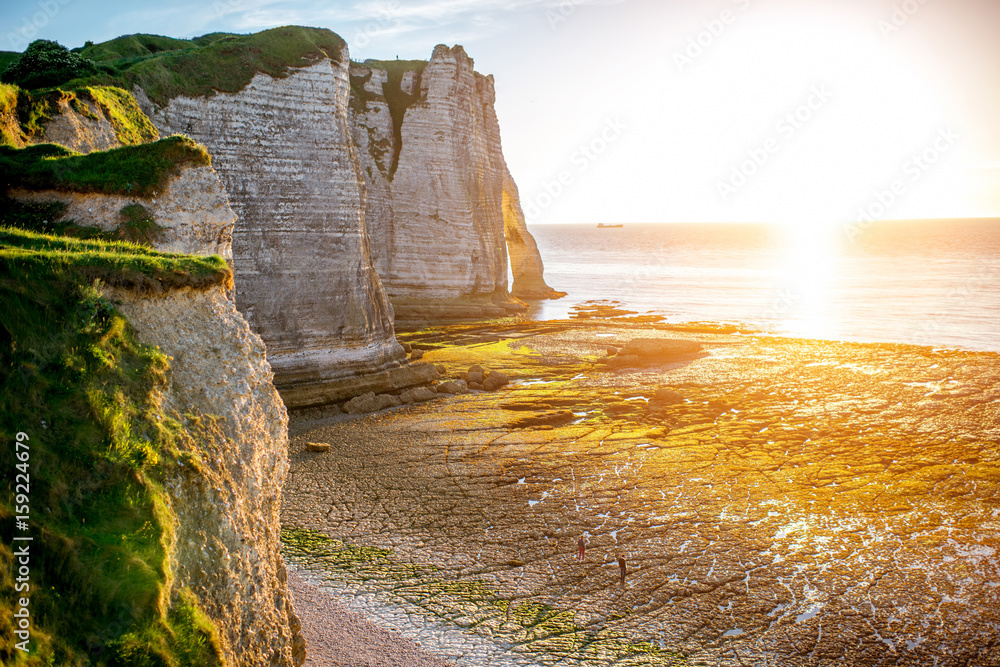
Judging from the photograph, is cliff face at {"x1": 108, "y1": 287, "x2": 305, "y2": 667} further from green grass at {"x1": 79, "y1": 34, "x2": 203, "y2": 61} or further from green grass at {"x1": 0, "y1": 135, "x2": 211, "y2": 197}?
green grass at {"x1": 79, "y1": 34, "x2": 203, "y2": 61}

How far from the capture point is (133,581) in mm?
8148

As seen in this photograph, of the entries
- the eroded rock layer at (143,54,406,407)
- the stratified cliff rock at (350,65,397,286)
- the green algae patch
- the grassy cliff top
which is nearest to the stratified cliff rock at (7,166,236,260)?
the green algae patch

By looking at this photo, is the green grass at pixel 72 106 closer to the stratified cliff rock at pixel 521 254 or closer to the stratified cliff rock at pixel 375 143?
the stratified cliff rock at pixel 375 143

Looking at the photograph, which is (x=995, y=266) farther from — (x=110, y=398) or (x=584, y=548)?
(x=110, y=398)

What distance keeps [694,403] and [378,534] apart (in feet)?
52.6

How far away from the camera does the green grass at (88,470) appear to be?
7.82 metres

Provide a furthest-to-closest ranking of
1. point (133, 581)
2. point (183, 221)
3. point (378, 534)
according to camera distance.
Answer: point (378, 534) → point (183, 221) → point (133, 581)

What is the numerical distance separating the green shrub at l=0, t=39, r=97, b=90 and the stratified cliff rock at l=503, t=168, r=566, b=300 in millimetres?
41345

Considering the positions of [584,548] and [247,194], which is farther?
[247,194]

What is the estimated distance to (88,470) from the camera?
855cm

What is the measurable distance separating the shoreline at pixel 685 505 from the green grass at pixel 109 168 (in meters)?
9.32

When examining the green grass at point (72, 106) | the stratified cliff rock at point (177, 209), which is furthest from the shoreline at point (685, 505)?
the green grass at point (72, 106)

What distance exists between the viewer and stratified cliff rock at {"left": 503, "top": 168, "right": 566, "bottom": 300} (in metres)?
62.7

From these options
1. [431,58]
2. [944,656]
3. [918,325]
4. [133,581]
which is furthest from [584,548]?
[918,325]
